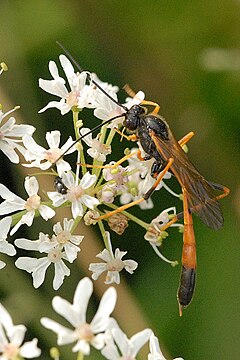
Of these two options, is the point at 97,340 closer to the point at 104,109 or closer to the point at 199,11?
the point at 104,109

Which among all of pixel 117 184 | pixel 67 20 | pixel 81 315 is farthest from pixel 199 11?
pixel 81 315

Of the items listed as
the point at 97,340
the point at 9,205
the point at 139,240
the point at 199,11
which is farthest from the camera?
the point at 199,11

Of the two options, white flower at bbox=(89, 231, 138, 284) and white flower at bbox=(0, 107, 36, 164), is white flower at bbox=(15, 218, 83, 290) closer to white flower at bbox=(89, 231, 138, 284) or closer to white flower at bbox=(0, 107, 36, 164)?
white flower at bbox=(89, 231, 138, 284)

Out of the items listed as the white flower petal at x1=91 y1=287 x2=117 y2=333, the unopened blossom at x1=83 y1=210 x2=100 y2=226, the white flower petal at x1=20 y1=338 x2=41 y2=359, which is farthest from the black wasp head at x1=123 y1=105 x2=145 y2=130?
the white flower petal at x1=20 y1=338 x2=41 y2=359

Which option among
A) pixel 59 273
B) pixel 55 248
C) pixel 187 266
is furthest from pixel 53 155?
pixel 187 266

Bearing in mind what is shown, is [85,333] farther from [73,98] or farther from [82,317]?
[73,98]
